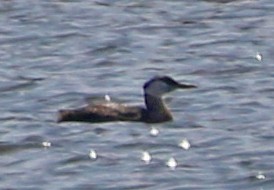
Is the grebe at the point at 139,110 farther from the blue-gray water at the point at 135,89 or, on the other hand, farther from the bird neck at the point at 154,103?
the blue-gray water at the point at 135,89

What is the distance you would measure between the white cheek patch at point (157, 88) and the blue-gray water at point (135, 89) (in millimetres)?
270

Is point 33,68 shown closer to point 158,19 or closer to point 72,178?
point 158,19

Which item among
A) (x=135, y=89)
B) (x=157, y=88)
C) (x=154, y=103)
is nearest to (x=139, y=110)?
(x=154, y=103)

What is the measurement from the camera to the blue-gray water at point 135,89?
20.4 metres

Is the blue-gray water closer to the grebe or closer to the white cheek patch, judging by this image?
the grebe

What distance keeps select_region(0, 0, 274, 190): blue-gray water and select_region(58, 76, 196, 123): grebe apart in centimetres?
10

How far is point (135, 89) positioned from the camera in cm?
2420

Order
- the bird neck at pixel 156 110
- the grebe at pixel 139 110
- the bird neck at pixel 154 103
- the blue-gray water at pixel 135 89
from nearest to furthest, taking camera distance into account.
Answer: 1. the blue-gray water at pixel 135 89
2. the grebe at pixel 139 110
3. the bird neck at pixel 156 110
4. the bird neck at pixel 154 103

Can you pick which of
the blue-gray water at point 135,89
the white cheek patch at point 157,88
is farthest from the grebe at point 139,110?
the blue-gray water at point 135,89

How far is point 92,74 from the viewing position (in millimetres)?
24953

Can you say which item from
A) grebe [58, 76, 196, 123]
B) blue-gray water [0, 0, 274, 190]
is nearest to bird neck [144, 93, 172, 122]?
grebe [58, 76, 196, 123]

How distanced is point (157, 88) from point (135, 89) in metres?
1.03

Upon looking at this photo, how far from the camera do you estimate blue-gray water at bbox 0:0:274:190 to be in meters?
20.4

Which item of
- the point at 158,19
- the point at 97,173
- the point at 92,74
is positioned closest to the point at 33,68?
the point at 92,74
